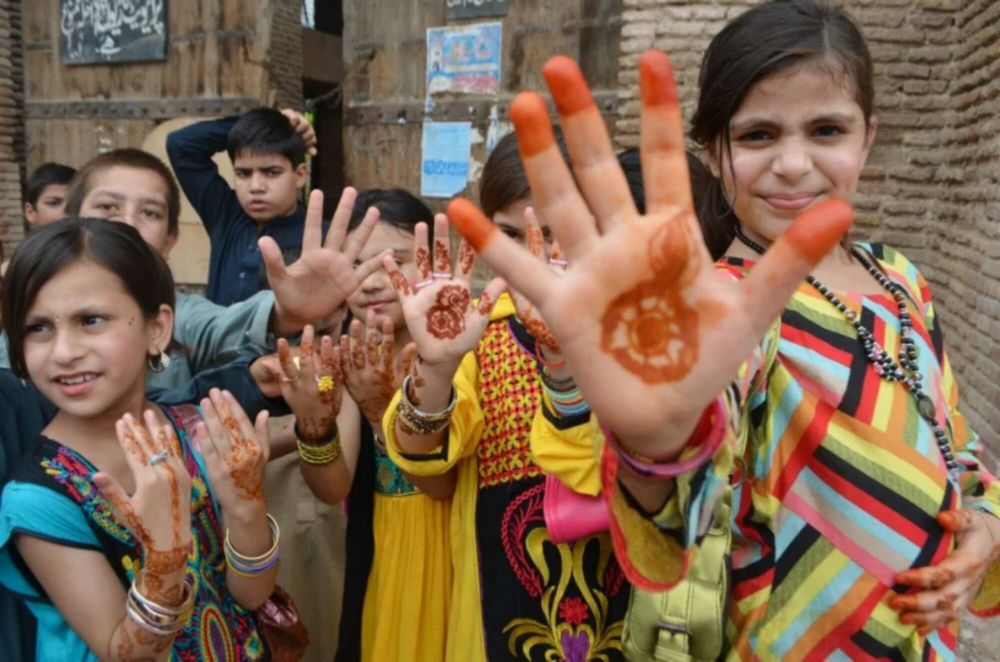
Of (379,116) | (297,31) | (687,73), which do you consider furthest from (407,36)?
(687,73)

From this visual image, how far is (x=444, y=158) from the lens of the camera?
427 centimetres

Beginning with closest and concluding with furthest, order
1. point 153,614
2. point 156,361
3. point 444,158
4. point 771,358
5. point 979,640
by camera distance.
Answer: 1. point 771,358
2. point 153,614
3. point 156,361
4. point 979,640
5. point 444,158

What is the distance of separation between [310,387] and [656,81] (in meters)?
1.05

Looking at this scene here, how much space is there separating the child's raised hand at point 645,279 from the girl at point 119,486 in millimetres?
776

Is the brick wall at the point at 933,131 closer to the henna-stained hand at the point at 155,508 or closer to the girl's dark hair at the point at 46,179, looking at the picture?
the girl's dark hair at the point at 46,179

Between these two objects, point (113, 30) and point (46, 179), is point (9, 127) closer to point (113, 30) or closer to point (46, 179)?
point (113, 30)

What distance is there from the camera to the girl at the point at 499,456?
116 cm

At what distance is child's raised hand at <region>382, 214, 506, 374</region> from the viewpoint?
1207 millimetres

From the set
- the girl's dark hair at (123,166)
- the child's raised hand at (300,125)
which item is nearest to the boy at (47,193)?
the child's raised hand at (300,125)

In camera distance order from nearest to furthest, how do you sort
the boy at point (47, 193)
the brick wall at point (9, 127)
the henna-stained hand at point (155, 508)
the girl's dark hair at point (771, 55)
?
the girl's dark hair at point (771, 55)
the henna-stained hand at point (155, 508)
the boy at point (47, 193)
the brick wall at point (9, 127)

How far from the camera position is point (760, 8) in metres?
1.04

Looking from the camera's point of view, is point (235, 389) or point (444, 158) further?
point (444, 158)

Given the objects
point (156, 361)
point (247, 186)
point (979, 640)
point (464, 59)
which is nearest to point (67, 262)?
point (156, 361)

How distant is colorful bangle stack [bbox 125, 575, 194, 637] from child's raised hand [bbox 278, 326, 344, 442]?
1.56ft
